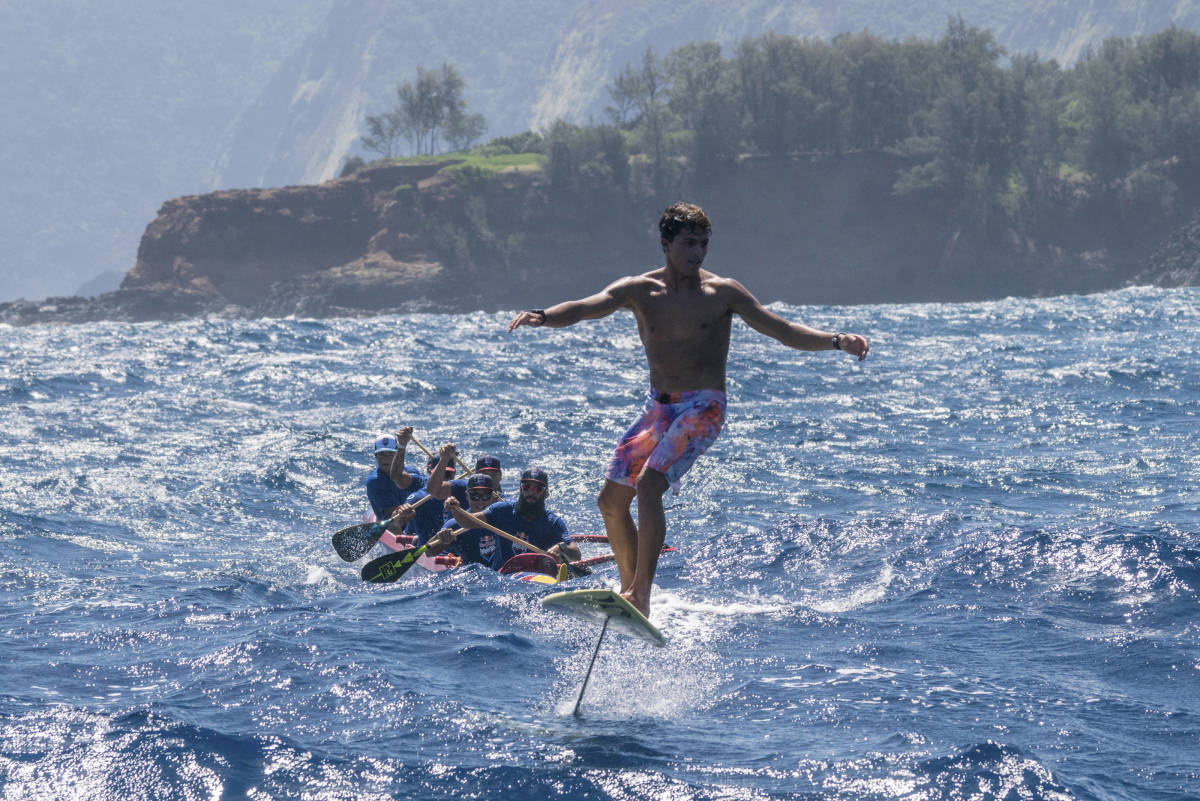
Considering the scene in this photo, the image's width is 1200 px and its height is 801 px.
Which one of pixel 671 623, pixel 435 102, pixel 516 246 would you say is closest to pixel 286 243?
pixel 516 246

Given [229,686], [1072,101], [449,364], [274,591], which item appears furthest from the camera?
[1072,101]

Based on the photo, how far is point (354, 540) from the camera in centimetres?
1519

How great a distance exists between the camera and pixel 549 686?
926 centimetres

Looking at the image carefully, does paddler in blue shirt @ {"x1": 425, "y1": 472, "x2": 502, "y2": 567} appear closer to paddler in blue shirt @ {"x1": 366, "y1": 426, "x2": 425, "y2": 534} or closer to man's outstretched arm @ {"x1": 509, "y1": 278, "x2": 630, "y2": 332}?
paddler in blue shirt @ {"x1": 366, "y1": 426, "x2": 425, "y2": 534}

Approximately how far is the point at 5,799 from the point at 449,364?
33.8 meters

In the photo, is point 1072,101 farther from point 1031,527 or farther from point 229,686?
point 229,686

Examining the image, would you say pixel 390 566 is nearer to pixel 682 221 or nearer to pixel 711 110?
pixel 682 221

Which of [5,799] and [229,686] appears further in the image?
[229,686]

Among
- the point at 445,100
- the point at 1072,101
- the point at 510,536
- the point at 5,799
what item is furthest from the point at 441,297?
the point at 5,799

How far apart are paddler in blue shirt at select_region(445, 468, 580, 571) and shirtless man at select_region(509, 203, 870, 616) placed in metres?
5.70

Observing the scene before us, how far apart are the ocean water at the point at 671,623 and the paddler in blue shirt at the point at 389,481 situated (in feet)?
4.52

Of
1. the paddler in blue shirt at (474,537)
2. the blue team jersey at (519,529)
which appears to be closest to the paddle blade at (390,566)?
the paddler in blue shirt at (474,537)

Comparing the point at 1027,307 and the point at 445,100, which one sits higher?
the point at 445,100

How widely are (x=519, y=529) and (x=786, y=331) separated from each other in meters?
6.66
